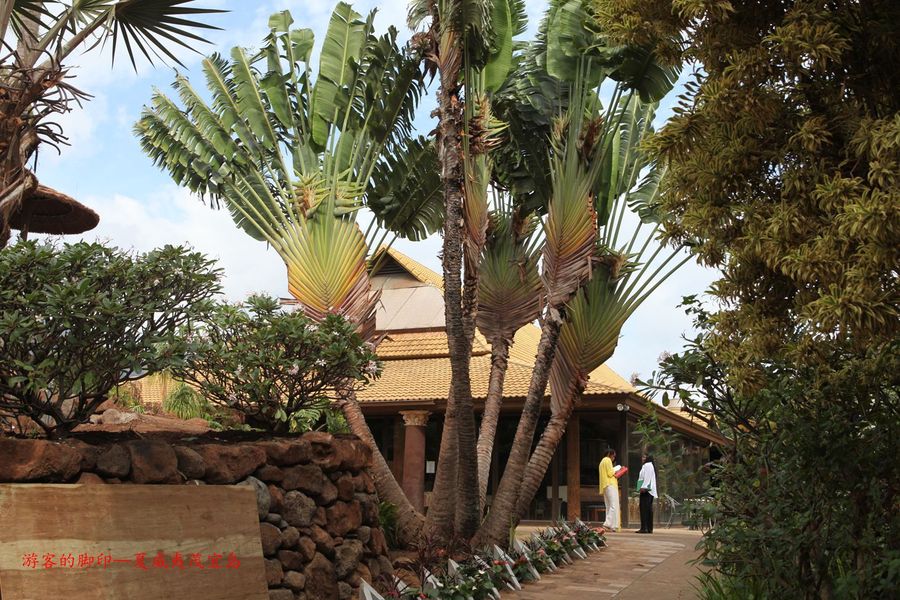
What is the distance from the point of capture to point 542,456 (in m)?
11.0

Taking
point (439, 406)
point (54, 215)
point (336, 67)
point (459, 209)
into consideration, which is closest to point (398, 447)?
point (439, 406)

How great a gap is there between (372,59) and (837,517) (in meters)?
8.85

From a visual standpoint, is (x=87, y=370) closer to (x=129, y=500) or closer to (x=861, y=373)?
(x=129, y=500)

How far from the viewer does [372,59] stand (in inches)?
469

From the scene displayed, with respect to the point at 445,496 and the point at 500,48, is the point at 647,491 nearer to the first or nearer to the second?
the point at 445,496

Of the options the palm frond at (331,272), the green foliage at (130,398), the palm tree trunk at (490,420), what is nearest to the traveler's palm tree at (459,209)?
the palm tree trunk at (490,420)

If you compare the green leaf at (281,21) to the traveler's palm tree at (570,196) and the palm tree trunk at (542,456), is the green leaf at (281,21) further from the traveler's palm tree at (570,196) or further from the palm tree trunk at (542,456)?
the palm tree trunk at (542,456)

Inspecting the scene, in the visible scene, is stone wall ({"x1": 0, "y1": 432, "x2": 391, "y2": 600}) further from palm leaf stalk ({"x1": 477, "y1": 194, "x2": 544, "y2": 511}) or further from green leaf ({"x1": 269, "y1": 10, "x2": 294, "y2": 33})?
green leaf ({"x1": 269, "y1": 10, "x2": 294, "y2": 33})

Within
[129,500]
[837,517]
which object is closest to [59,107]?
[129,500]

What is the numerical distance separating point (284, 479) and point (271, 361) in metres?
1.13

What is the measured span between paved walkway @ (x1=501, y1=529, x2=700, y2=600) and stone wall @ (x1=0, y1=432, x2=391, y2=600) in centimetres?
184

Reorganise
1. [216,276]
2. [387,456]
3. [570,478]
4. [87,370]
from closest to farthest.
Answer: [87,370] < [216,276] < [570,478] < [387,456]

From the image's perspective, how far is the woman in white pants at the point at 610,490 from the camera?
15797mm

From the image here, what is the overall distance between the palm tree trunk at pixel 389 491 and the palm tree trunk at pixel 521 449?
0.78 meters
